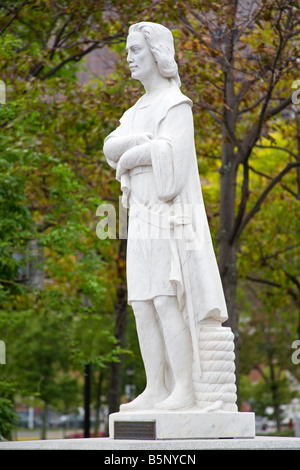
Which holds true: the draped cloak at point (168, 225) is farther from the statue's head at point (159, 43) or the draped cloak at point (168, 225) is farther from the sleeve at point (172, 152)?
the statue's head at point (159, 43)

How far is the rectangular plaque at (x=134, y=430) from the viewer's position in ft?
30.8

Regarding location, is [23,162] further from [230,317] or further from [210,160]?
[210,160]

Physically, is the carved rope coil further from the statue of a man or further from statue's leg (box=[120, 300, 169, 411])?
statue's leg (box=[120, 300, 169, 411])

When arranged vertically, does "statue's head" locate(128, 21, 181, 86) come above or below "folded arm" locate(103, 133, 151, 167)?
above

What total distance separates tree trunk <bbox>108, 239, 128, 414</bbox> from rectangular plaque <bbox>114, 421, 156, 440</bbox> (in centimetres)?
1256

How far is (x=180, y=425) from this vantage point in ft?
30.8

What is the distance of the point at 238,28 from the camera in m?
17.1

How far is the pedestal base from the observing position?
9367 millimetres

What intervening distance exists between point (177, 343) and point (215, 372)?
0.50 m

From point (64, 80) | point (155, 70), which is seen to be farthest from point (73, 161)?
point (155, 70)

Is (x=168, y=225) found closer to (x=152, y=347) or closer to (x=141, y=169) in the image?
(x=141, y=169)

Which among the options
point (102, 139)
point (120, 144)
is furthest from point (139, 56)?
point (102, 139)

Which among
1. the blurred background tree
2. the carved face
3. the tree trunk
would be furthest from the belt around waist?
the tree trunk

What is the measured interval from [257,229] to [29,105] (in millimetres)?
8610
